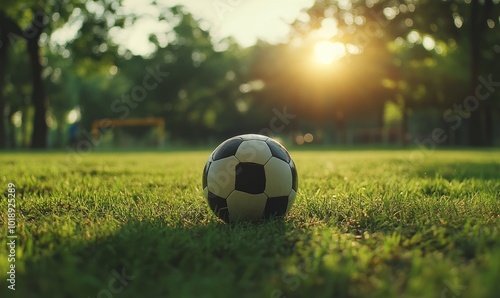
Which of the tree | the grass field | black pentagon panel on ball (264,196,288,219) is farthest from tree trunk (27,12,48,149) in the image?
black pentagon panel on ball (264,196,288,219)

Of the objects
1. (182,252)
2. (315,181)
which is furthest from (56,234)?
(315,181)

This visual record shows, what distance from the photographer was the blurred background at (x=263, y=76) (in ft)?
77.2

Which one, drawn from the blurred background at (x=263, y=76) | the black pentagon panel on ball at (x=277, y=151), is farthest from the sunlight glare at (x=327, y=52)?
the black pentagon panel on ball at (x=277, y=151)

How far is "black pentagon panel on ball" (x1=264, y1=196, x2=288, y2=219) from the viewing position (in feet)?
11.3

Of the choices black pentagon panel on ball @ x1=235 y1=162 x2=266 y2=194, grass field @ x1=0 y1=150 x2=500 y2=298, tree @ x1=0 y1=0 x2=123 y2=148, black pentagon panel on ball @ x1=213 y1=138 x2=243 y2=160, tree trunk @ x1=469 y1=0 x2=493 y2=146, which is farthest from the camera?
tree trunk @ x1=469 y1=0 x2=493 y2=146

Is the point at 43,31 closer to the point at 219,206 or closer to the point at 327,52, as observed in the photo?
the point at 327,52

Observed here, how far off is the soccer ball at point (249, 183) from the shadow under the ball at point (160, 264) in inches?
14.4

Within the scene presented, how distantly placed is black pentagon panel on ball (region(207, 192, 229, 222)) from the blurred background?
15375 millimetres

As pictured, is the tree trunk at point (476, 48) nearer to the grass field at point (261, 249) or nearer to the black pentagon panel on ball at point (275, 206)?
the grass field at point (261, 249)

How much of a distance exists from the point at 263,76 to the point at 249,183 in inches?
1687

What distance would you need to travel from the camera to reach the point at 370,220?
11.0 ft

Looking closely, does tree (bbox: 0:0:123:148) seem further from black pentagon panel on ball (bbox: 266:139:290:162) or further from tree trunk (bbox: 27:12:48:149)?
black pentagon panel on ball (bbox: 266:139:290:162)

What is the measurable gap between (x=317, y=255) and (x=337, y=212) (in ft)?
4.23

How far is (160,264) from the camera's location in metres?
2.34
